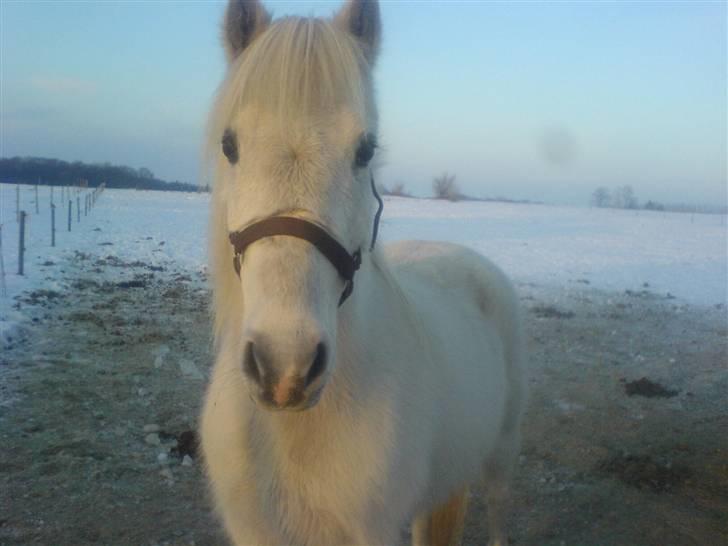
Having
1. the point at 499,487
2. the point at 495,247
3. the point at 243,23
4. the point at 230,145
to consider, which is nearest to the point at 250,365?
the point at 230,145

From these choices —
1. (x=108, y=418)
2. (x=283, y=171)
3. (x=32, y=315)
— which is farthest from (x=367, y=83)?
(x=32, y=315)

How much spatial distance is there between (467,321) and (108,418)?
3513 mm

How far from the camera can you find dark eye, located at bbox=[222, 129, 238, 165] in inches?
76.3

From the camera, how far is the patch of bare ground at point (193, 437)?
4141 mm

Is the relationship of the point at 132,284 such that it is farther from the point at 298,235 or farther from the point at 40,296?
the point at 298,235

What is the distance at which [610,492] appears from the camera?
471cm

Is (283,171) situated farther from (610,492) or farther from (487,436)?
(610,492)

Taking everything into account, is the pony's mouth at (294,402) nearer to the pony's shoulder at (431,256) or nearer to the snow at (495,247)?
the pony's shoulder at (431,256)

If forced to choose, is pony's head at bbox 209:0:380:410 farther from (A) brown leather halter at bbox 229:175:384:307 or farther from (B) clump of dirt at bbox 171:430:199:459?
(B) clump of dirt at bbox 171:430:199:459

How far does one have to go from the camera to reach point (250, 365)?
1662mm

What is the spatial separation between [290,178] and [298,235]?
19 centimetres

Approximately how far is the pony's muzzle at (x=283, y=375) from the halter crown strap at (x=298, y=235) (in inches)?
11.3

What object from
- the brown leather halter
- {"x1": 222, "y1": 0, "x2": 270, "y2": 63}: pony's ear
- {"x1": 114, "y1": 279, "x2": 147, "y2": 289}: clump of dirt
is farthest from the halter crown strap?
{"x1": 114, "y1": 279, "x2": 147, "y2": 289}: clump of dirt

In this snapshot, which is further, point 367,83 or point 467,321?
point 467,321
